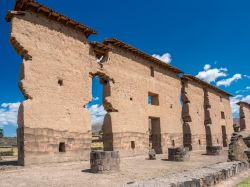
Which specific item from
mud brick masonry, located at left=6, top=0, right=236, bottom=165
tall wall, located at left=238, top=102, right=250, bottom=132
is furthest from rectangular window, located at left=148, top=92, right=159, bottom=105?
→ tall wall, located at left=238, top=102, right=250, bottom=132

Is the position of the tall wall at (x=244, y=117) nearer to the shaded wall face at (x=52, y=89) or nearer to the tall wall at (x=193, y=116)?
the tall wall at (x=193, y=116)

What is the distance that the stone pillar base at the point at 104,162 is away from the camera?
9.70m

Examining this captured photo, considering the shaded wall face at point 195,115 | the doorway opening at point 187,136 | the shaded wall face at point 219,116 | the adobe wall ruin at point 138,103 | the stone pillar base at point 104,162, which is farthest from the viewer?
the shaded wall face at point 219,116

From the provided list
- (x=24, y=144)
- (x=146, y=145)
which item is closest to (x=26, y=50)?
(x=24, y=144)

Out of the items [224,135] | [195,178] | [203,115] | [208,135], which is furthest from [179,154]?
[224,135]

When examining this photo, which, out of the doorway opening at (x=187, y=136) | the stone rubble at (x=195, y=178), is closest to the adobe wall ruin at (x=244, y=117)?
the doorway opening at (x=187, y=136)

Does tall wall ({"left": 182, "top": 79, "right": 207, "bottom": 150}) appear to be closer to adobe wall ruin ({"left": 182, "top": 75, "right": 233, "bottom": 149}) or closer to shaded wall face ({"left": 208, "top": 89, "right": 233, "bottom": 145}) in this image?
adobe wall ruin ({"left": 182, "top": 75, "right": 233, "bottom": 149})

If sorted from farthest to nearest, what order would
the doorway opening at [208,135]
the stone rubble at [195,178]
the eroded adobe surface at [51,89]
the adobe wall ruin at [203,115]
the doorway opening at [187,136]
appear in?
the doorway opening at [208,135] < the adobe wall ruin at [203,115] < the doorway opening at [187,136] < the eroded adobe surface at [51,89] < the stone rubble at [195,178]

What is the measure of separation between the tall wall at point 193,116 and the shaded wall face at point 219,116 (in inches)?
72.3

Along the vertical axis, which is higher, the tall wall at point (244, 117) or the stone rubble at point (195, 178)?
the tall wall at point (244, 117)

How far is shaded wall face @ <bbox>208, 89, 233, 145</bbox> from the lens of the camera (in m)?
27.7

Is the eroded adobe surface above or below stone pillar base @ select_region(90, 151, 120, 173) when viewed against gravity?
above

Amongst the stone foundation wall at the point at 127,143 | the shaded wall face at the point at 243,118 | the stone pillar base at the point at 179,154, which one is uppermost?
the shaded wall face at the point at 243,118

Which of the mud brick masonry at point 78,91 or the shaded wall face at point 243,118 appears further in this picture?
the shaded wall face at point 243,118
